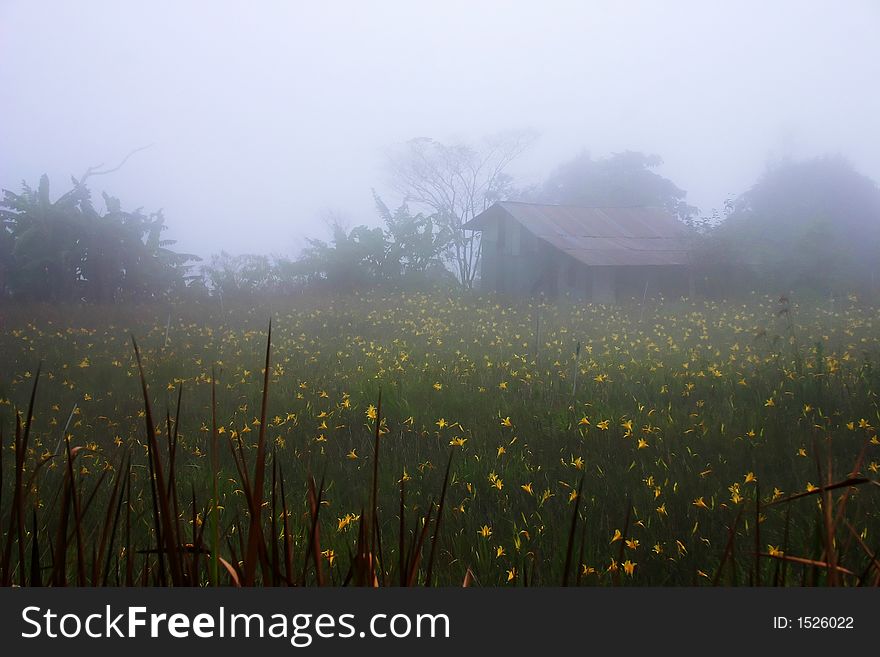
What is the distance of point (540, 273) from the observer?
485 inches

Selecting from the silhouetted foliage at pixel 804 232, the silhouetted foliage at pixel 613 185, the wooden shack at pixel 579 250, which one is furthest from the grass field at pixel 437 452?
the silhouetted foliage at pixel 613 185

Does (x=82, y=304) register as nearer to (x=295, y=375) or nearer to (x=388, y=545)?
(x=295, y=375)

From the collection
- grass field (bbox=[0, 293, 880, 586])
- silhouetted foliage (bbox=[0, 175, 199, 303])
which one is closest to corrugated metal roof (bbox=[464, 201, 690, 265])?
grass field (bbox=[0, 293, 880, 586])

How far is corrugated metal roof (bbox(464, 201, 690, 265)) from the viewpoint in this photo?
408 inches

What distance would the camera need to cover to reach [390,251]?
720 cm

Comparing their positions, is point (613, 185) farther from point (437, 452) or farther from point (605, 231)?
point (437, 452)

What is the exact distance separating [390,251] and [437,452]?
479cm

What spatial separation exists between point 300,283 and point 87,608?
6.01m

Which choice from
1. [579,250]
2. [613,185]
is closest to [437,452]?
[579,250]

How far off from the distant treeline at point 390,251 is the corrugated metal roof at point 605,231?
54.4 inches

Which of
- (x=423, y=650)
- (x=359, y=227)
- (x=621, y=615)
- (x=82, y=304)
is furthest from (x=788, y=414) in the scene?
(x=82, y=304)

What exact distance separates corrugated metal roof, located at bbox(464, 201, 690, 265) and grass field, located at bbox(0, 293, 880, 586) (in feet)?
14.5

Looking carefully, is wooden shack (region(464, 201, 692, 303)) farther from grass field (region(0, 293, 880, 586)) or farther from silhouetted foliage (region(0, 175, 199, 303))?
silhouetted foliage (region(0, 175, 199, 303))

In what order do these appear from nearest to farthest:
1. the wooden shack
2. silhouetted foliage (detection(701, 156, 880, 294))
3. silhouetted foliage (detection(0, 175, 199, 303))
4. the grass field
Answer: the grass field, silhouetted foliage (detection(0, 175, 199, 303)), silhouetted foliage (detection(701, 156, 880, 294)), the wooden shack
